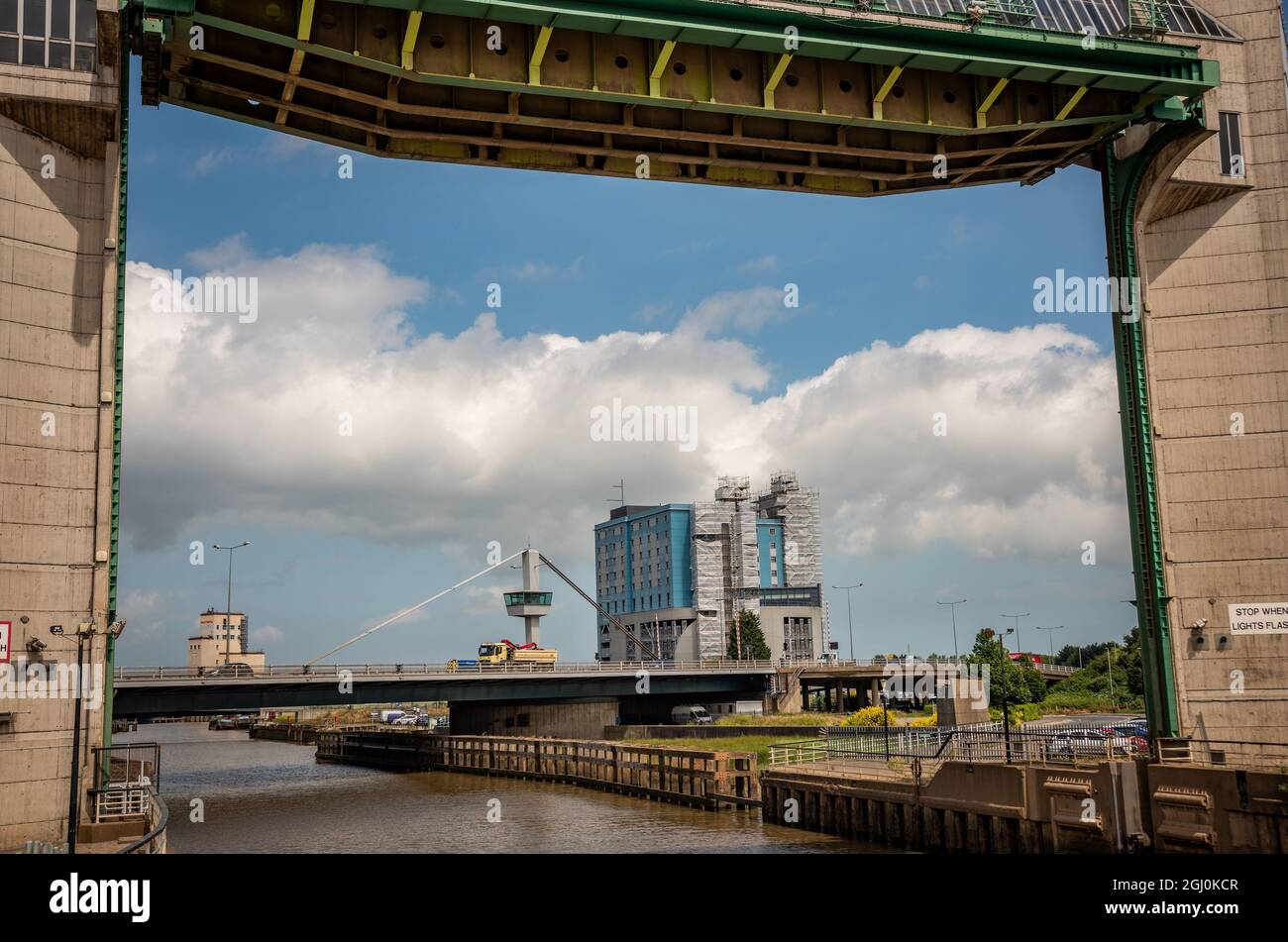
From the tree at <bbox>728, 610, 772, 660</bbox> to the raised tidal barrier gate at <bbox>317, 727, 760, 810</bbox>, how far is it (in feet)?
188

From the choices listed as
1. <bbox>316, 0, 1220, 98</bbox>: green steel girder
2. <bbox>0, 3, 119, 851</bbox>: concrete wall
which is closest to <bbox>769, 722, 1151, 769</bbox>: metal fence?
<bbox>316, 0, 1220, 98</bbox>: green steel girder

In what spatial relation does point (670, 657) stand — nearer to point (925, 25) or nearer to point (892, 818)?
point (892, 818)

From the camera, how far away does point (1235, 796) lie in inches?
1113

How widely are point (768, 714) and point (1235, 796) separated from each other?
6867 centimetres

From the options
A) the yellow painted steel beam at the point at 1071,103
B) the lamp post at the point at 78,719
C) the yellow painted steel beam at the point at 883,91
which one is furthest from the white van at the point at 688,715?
the lamp post at the point at 78,719

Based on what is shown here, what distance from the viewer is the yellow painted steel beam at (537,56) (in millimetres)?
30062

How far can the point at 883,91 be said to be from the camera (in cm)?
3306

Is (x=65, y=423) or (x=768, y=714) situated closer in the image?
(x=65, y=423)

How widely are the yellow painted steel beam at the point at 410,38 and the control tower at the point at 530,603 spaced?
84301mm

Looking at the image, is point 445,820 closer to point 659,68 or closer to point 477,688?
point 477,688

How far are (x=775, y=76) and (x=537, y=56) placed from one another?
6734 mm

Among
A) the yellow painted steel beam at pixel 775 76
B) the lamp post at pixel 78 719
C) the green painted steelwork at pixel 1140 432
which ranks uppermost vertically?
the yellow painted steel beam at pixel 775 76

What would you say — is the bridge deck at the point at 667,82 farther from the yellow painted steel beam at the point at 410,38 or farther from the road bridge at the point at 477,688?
the road bridge at the point at 477,688
